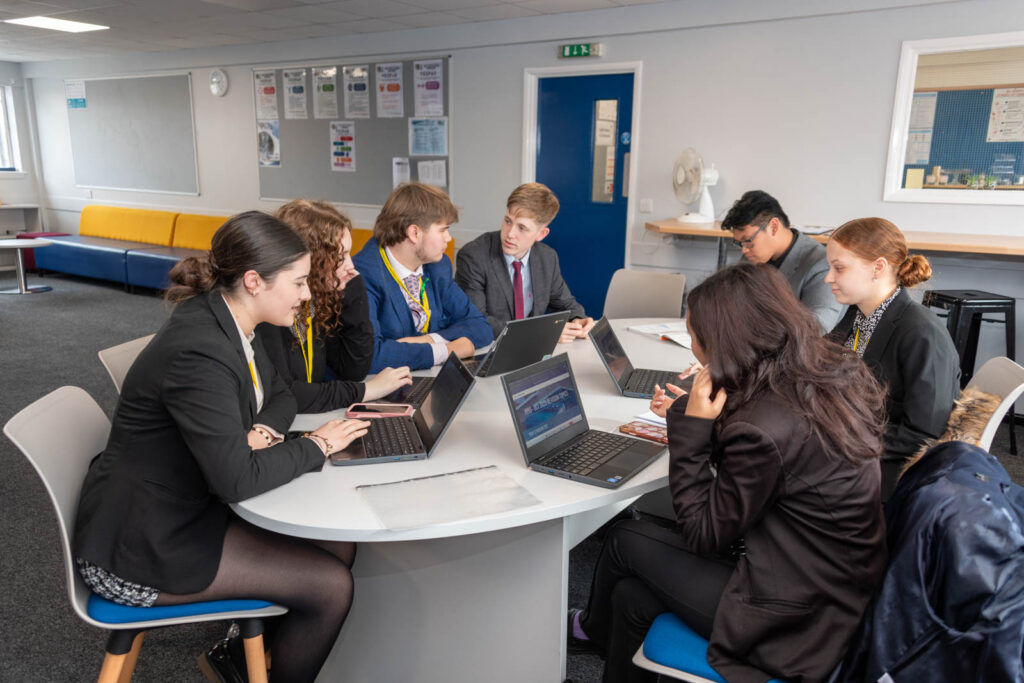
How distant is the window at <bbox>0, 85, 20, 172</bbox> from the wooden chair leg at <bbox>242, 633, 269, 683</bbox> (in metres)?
10.3

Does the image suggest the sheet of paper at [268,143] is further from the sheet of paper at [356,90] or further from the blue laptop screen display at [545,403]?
the blue laptop screen display at [545,403]

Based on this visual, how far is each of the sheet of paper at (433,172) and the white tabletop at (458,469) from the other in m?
4.42

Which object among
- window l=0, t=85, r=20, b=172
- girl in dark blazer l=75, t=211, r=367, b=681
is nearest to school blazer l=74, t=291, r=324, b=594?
girl in dark blazer l=75, t=211, r=367, b=681

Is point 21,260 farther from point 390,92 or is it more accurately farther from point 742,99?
point 742,99

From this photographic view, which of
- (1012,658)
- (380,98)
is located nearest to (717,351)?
(1012,658)

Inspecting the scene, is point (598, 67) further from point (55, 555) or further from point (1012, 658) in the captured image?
point (1012, 658)

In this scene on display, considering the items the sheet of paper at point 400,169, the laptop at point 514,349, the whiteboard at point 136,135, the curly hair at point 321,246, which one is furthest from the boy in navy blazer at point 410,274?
the whiteboard at point 136,135

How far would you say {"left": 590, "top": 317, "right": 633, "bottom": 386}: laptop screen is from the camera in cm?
216

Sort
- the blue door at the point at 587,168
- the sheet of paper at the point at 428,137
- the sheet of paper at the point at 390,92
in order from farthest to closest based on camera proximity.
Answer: the sheet of paper at the point at 390,92 → the sheet of paper at the point at 428,137 → the blue door at the point at 587,168

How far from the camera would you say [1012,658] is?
103cm

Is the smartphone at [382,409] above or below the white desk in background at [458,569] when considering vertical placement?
above

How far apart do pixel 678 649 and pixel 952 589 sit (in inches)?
18.8

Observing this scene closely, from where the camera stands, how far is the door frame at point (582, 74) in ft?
16.6

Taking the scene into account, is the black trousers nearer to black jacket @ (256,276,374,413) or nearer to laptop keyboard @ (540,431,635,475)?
laptop keyboard @ (540,431,635,475)
